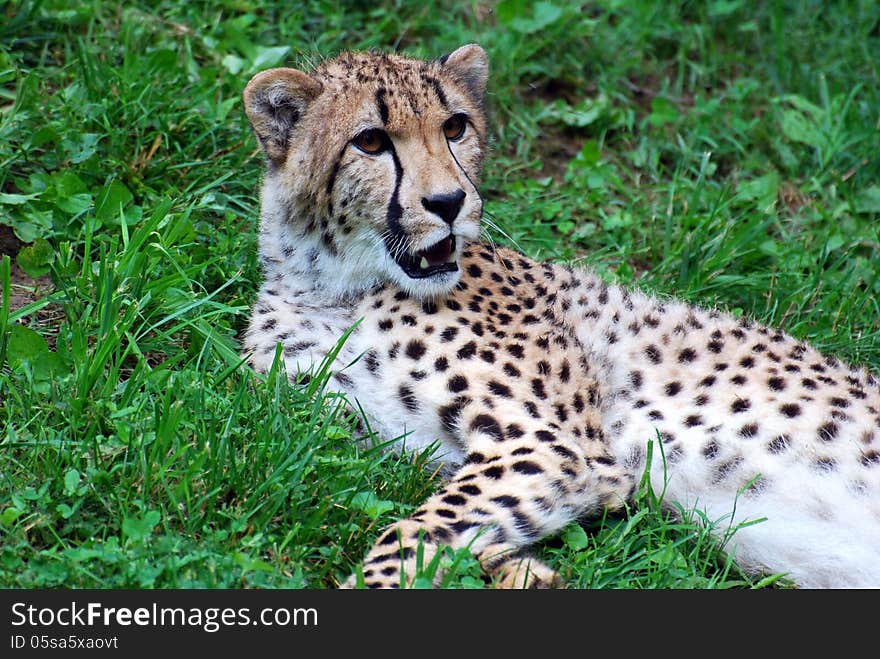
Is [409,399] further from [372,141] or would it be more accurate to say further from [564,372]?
[372,141]

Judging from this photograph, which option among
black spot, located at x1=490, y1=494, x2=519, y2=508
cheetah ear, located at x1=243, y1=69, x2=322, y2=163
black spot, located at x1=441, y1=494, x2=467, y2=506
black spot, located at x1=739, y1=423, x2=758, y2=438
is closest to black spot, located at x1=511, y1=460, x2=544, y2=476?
black spot, located at x1=490, y1=494, x2=519, y2=508

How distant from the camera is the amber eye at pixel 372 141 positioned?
4309 millimetres

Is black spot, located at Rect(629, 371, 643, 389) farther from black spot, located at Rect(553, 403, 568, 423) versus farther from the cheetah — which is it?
black spot, located at Rect(553, 403, 568, 423)

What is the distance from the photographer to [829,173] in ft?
22.4

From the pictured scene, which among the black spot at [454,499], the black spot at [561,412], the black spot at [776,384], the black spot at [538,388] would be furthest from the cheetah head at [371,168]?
the black spot at [776,384]

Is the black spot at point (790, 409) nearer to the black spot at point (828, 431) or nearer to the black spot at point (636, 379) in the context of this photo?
the black spot at point (828, 431)

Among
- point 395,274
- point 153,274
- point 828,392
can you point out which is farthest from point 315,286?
point 828,392

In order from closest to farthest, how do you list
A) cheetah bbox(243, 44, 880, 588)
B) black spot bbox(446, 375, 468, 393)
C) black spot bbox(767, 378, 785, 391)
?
cheetah bbox(243, 44, 880, 588) < black spot bbox(446, 375, 468, 393) < black spot bbox(767, 378, 785, 391)

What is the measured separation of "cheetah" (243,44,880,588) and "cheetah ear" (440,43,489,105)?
12 mm

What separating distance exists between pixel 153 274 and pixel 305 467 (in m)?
1.36

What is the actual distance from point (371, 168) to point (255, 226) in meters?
1.38

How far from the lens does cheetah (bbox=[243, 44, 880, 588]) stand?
161 inches

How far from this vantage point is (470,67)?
15.9ft

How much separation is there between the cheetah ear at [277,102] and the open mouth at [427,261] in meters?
0.67
